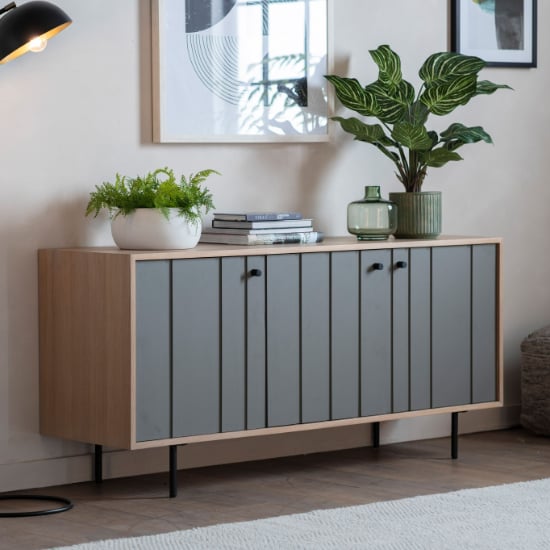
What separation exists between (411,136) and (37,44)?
1312mm

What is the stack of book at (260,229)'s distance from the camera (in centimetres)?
386

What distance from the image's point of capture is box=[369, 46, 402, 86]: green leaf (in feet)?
13.9

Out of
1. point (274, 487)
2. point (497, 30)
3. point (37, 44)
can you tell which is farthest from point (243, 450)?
point (497, 30)

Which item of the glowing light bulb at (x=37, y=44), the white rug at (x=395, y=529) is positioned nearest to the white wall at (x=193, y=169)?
the glowing light bulb at (x=37, y=44)

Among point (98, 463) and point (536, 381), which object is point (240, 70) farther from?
point (536, 381)

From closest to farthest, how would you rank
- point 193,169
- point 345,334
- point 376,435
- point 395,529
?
1. point 395,529
2. point 345,334
3. point 193,169
4. point 376,435

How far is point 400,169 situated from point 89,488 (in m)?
1.52

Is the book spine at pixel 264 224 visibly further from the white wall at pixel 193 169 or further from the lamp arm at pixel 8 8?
the lamp arm at pixel 8 8

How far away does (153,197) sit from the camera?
370 centimetres

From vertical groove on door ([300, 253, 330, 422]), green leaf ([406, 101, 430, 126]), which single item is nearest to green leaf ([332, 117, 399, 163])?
green leaf ([406, 101, 430, 126])

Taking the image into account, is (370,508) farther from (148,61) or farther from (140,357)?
(148,61)

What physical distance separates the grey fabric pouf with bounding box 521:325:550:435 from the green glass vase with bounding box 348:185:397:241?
88cm

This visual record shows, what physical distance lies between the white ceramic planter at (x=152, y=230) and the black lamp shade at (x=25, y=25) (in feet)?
1.97

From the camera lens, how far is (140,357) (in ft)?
11.7
